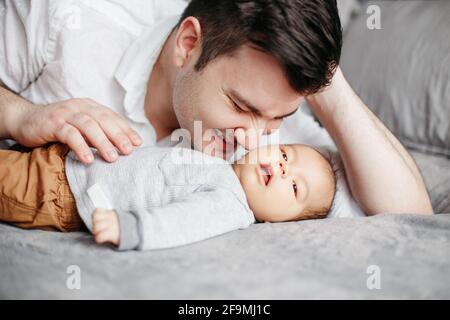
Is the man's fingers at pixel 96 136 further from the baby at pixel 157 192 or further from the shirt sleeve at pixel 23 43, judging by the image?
the shirt sleeve at pixel 23 43

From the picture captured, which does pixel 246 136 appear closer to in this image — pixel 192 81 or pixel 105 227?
Result: pixel 192 81

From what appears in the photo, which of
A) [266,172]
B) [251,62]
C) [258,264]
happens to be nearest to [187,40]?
[251,62]

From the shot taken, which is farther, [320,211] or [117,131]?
[320,211]

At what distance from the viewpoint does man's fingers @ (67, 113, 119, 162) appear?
1.06 metres

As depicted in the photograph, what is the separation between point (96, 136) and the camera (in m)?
1.06

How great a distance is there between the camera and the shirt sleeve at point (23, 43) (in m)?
1.35

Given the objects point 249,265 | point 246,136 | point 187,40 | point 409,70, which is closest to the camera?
point 249,265

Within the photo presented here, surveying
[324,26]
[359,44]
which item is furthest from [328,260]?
[359,44]

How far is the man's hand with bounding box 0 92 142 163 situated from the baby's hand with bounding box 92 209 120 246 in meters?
0.20

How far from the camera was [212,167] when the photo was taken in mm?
1147

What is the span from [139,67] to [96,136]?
0.37 m

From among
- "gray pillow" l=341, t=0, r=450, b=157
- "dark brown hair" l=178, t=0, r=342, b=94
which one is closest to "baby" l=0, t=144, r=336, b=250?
"dark brown hair" l=178, t=0, r=342, b=94

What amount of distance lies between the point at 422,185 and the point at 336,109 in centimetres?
28

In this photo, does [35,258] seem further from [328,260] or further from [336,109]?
[336,109]
